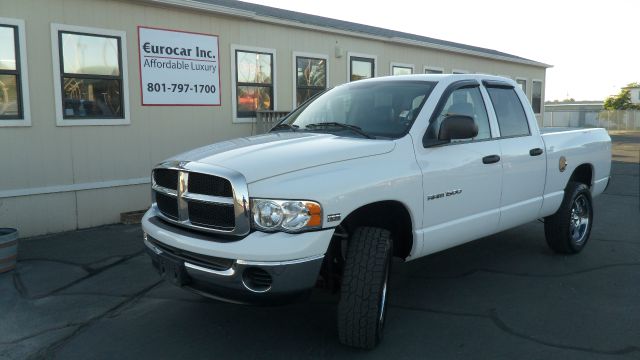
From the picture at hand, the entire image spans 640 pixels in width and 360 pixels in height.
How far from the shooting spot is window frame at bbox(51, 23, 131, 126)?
23.8ft

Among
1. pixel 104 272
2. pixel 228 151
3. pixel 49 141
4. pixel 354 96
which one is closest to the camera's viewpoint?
pixel 228 151

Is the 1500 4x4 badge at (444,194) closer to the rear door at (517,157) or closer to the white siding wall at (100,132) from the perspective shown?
the rear door at (517,157)

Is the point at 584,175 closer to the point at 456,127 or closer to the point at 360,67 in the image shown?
the point at 456,127

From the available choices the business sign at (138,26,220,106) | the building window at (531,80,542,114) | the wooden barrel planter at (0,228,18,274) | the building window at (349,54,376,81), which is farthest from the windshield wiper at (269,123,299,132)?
the building window at (531,80,542,114)

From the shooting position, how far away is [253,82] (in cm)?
979

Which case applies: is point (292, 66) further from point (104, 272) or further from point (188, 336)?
point (188, 336)

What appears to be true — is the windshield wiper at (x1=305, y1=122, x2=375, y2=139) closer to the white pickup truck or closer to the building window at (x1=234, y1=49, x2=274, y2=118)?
the white pickup truck

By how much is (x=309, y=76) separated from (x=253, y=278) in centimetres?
814

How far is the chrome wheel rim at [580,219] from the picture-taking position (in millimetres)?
5891

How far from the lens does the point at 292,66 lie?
34.0ft

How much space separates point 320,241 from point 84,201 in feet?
18.4

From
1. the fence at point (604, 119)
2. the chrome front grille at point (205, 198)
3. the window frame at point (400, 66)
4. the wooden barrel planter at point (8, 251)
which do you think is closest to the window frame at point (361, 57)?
the window frame at point (400, 66)

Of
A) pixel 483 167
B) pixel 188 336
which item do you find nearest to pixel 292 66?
pixel 483 167

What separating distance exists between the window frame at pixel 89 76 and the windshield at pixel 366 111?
158 inches
